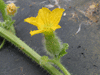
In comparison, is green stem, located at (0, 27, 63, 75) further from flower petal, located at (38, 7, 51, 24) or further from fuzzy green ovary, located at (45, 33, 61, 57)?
flower petal, located at (38, 7, 51, 24)

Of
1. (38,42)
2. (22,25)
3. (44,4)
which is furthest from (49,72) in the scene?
(44,4)

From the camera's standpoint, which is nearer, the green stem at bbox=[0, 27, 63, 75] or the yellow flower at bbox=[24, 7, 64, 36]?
the yellow flower at bbox=[24, 7, 64, 36]

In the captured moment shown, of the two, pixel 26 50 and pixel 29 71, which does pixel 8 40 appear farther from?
pixel 29 71

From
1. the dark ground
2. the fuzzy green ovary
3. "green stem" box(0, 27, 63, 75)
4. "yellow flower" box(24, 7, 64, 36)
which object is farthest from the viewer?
the dark ground

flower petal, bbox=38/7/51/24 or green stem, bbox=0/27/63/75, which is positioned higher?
flower petal, bbox=38/7/51/24

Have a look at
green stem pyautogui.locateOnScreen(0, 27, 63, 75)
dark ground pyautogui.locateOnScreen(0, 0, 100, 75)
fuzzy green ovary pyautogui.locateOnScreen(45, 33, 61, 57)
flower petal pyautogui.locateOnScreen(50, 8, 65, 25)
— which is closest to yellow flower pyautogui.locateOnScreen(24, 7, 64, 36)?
flower petal pyautogui.locateOnScreen(50, 8, 65, 25)

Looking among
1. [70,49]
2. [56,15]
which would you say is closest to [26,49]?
[70,49]

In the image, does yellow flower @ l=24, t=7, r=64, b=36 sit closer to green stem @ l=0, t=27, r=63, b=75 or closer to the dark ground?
green stem @ l=0, t=27, r=63, b=75

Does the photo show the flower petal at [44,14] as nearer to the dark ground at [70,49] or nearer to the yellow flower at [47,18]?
the yellow flower at [47,18]

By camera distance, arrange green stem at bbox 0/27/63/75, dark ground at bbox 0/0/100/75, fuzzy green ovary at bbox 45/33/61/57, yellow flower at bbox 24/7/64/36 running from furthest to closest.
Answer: dark ground at bbox 0/0/100/75
green stem at bbox 0/27/63/75
fuzzy green ovary at bbox 45/33/61/57
yellow flower at bbox 24/7/64/36
